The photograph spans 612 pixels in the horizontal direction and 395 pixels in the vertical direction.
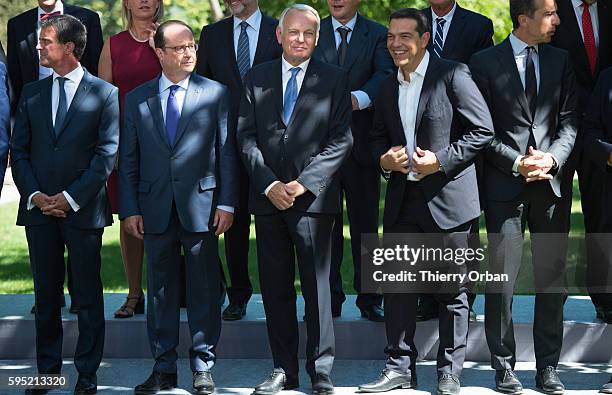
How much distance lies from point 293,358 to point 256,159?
1.31 m

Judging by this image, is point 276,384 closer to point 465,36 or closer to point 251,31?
point 251,31

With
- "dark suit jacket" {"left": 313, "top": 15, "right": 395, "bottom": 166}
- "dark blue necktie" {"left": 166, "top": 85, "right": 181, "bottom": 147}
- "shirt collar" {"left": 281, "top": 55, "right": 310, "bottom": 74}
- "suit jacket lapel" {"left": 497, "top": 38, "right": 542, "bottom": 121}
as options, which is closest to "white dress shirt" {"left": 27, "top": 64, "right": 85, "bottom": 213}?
"dark blue necktie" {"left": 166, "top": 85, "right": 181, "bottom": 147}

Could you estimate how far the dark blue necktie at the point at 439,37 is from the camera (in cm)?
778

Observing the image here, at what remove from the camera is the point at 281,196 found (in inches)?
273

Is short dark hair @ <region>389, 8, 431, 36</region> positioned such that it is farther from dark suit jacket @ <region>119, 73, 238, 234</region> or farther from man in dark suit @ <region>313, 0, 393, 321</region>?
dark suit jacket @ <region>119, 73, 238, 234</region>

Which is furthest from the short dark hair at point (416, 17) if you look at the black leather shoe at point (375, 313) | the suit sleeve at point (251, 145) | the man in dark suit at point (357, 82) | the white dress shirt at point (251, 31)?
the black leather shoe at point (375, 313)

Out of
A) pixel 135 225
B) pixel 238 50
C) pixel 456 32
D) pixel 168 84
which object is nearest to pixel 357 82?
pixel 456 32

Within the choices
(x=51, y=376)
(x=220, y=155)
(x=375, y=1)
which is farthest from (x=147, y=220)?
(x=375, y=1)

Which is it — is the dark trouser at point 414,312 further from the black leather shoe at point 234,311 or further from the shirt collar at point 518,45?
the black leather shoe at point 234,311

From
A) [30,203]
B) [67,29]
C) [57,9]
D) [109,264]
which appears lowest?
[109,264]

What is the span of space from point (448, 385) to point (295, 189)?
5.01 feet

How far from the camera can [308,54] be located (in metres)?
7.05

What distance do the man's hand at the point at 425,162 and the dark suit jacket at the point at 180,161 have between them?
3.79ft

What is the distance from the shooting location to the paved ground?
23.9ft
